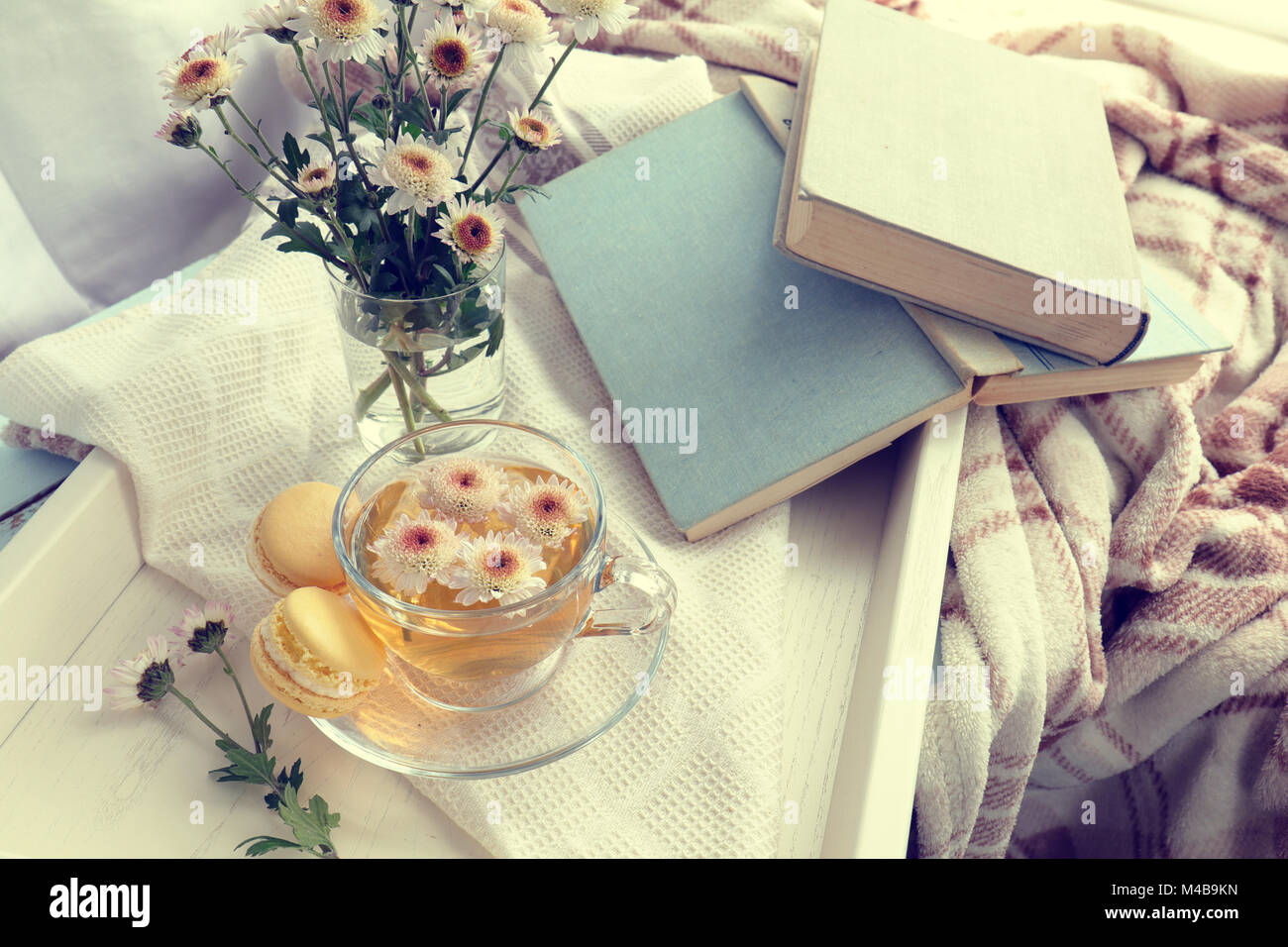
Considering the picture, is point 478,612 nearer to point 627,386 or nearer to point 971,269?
point 627,386

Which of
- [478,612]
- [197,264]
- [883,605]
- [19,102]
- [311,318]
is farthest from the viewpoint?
[197,264]

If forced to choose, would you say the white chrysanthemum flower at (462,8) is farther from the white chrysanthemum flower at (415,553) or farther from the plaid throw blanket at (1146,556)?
→ the plaid throw blanket at (1146,556)

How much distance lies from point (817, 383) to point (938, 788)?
24 cm

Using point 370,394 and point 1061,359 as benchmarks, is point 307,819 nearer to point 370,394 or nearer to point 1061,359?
point 370,394

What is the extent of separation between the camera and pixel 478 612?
398mm

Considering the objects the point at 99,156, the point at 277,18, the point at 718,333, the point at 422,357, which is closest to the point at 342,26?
the point at 277,18

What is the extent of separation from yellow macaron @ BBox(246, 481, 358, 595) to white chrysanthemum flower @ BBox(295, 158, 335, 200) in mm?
145

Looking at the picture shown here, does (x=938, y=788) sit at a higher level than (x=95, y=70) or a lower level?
lower

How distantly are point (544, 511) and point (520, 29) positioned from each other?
0.22 meters

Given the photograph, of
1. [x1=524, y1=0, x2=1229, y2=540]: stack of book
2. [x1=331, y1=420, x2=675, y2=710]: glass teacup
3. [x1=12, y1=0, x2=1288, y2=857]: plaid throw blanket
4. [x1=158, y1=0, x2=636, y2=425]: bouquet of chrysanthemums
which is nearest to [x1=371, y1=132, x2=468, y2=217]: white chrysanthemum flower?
[x1=158, y1=0, x2=636, y2=425]: bouquet of chrysanthemums

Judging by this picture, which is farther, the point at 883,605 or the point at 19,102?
the point at 19,102

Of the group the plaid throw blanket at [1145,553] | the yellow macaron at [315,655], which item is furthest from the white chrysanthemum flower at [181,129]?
the plaid throw blanket at [1145,553]

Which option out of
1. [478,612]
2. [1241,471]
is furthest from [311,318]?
[1241,471]

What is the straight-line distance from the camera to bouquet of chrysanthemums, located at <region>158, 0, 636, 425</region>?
15.6 inches
